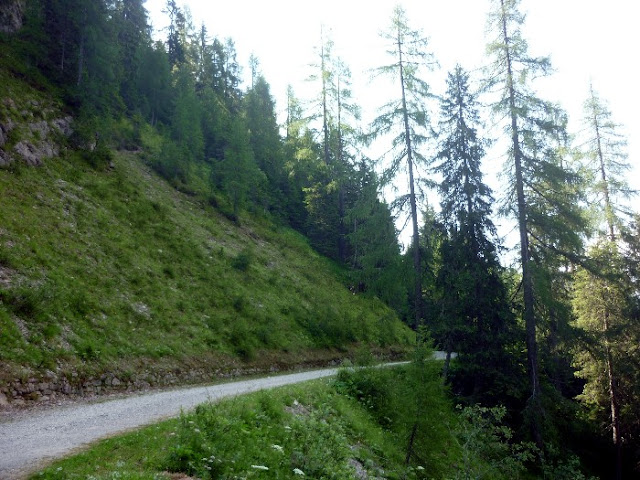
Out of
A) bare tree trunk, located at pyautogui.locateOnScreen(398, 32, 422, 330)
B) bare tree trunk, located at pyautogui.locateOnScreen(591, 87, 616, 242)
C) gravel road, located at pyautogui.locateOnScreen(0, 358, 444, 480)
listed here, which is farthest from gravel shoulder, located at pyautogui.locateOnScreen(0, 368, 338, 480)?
bare tree trunk, located at pyautogui.locateOnScreen(591, 87, 616, 242)

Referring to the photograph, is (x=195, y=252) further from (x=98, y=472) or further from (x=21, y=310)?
(x=98, y=472)

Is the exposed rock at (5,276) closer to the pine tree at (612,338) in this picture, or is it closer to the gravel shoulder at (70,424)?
the gravel shoulder at (70,424)

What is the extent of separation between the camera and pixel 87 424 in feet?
28.0

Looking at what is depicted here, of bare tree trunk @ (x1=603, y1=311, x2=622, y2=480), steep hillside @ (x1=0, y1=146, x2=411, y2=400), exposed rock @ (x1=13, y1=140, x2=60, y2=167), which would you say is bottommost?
bare tree trunk @ (x1=603, y1=311, x2=622, y2=480)

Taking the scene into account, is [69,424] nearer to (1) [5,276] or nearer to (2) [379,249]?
(1) [5,276]

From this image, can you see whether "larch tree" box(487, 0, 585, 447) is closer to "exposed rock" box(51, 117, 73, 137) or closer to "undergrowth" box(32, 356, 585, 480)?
"undergrowth" box(32, 356, 585, 480)

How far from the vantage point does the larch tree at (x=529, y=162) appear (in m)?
18.2

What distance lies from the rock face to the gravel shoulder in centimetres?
2719

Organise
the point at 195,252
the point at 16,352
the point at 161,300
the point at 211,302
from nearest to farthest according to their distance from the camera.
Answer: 1. the point at 16,352
2. the point at 161,300
3. the point at 211,302
4. the point at 195,252

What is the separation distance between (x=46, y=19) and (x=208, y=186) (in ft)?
54.8

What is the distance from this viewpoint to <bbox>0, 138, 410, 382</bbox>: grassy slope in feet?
40.6

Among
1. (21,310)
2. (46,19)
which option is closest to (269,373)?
(21,310)

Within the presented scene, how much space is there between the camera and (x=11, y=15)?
2625 cm

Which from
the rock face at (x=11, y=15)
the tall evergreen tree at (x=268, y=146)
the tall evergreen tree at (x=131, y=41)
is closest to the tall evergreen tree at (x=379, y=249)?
the tall evergreen tree at (x=268, y=146)
